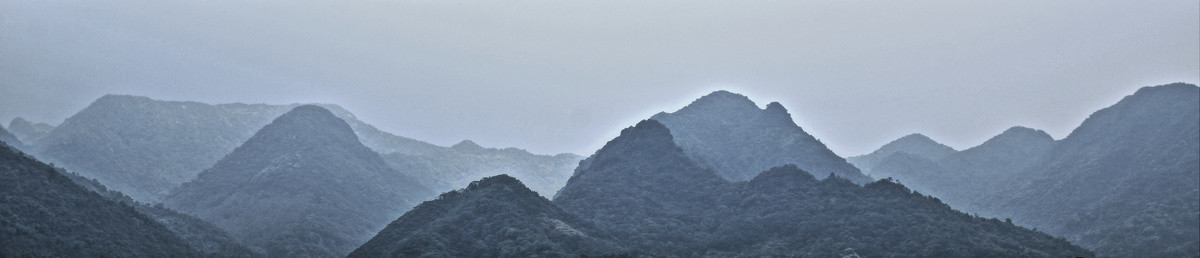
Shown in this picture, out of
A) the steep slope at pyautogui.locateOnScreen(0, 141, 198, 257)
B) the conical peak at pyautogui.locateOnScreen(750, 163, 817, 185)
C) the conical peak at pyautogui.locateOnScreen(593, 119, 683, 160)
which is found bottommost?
the steep slope at pyautogui.locateOnScreen(0, 141, 198, 257)

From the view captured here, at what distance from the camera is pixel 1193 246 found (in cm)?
10912

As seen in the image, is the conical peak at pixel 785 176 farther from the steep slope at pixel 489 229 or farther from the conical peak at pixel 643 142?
the steep slope at pixel 489 229

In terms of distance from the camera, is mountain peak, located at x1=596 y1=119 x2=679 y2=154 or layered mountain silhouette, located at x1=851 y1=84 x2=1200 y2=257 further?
mountain peak, located at x1=596 y1=119 x2=679 y2=154

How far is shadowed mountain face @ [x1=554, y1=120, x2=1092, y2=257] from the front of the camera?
355 ft

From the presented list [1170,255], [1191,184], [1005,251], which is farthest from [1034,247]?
[1191,184]

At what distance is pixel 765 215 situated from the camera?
5103 inches

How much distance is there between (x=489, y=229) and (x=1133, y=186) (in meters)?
129

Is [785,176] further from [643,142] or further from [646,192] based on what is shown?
[643,142]

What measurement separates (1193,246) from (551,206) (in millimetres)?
96516

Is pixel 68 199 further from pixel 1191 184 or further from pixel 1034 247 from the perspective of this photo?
pixel 1191 184

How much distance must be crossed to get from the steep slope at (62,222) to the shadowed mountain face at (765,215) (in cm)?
7063

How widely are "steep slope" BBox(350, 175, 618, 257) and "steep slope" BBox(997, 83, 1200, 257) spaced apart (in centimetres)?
8895

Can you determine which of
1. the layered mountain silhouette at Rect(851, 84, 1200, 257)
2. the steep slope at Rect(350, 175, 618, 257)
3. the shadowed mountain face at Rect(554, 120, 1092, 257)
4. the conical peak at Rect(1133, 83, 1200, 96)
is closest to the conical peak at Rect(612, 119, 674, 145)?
the shadowed mountain face at Rect(554, 120, 1092, 257)

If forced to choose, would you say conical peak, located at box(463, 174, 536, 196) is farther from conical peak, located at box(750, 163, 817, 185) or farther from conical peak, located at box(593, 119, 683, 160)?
conical peak, located at box(750, 163, 817, 185)
